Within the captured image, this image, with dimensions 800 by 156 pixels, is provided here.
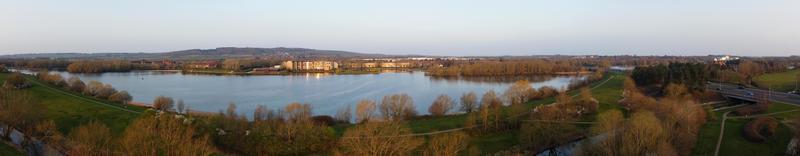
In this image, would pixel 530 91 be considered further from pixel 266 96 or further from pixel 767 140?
pixel 266 96

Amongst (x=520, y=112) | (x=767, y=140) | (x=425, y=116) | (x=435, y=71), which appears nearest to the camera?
(x=767, y=140)

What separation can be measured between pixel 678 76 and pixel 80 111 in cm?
2704

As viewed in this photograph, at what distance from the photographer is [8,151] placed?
11.6 meters

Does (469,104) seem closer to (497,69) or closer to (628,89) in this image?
(628,89)

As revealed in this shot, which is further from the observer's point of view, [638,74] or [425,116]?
[638,74]

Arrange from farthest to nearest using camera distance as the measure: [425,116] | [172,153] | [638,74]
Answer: [638,74] → [425,116] → [172,153]

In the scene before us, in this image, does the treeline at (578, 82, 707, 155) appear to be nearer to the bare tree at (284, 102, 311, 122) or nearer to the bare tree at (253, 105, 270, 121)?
the bare tree at (284, 102, 311, 122)

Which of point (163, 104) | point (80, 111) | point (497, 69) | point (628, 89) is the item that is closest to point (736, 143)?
point (628, 89)

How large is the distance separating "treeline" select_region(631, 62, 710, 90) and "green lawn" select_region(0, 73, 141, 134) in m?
24.3

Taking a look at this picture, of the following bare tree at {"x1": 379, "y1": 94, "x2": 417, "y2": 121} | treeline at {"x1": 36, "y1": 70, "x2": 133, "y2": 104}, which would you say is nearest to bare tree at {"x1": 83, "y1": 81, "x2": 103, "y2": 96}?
treeline at {"x1": 36, "y1": 70, "x2": 133, "y2": 104}

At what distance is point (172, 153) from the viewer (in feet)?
32.3

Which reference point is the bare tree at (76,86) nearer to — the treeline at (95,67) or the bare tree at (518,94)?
the bare tree at (518,94)

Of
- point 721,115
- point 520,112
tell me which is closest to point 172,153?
point 520,112

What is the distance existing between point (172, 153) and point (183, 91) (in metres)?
28.1
